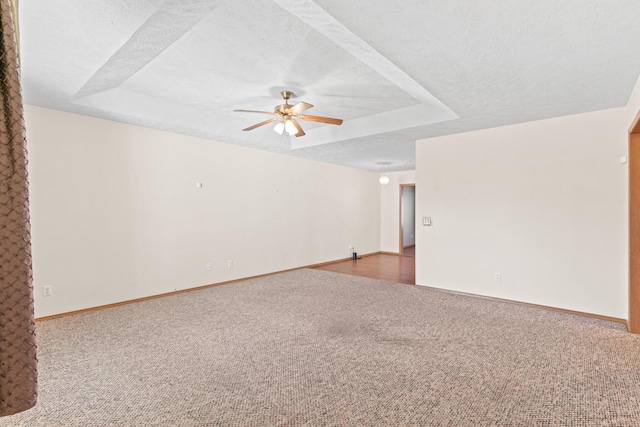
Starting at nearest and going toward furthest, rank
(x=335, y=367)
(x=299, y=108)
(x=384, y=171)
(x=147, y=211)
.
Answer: (x=335, y=367)
(x=299, y=108)
(x=147, y=211)
(x=384, y=171)

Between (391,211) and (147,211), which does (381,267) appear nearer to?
(391,211)

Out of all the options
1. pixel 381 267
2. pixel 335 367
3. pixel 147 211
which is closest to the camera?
pixel 335 367

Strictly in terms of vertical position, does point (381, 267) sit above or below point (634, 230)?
below

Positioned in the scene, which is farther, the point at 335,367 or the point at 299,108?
the point at 299,108

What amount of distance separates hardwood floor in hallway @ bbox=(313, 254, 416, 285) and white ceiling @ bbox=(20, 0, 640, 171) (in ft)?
8.75

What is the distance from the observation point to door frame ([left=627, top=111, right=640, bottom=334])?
3.14 m

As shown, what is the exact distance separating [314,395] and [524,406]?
129 centimetres

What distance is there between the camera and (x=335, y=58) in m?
2.75

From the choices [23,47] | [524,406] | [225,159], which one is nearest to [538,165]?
[524,406]

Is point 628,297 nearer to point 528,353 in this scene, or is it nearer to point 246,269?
point 528,353

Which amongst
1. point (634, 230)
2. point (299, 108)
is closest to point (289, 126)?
point (299, 108)

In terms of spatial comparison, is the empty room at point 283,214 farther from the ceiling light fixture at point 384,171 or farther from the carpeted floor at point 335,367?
the ceiling light fixture at point 384,171

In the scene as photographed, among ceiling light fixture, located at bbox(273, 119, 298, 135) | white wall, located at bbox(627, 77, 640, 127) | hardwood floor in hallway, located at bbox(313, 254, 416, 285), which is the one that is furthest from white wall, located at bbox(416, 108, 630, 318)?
ceiling light fixture, located at bbox(273, 119, 298, 135)

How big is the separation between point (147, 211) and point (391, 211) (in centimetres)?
591
